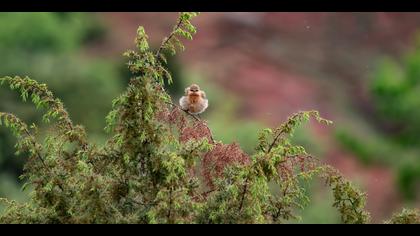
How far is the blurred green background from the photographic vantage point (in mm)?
16719

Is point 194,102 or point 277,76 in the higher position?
point 277,76

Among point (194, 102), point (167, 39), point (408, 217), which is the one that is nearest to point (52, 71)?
point (194, 102)

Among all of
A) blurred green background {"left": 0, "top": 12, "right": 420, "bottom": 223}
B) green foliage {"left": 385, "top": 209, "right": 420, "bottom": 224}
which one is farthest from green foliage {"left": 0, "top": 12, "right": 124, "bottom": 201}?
green foliage {"left": 385, "top": 209, "right": 420, "bottom": 224}

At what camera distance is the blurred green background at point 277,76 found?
1672 centimetres

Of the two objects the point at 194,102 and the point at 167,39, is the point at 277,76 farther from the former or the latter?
the point at 167,39

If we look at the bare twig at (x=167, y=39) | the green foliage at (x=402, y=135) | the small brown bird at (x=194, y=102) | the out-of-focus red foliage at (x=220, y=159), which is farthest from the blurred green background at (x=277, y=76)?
the bare twig at (x=167, y=39)

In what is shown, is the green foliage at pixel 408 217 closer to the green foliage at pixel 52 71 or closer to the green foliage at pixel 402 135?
the green foliage at pixel 52 71

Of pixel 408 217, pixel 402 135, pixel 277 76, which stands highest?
pixel 277 76

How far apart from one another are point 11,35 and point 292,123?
→ 19.7 metres

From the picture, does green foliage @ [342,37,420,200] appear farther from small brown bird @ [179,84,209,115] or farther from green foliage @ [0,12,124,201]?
small brown bird @ [179,84,209,115]

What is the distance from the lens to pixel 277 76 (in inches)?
1077

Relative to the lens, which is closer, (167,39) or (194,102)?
(167,39)
